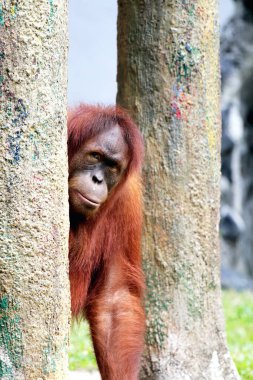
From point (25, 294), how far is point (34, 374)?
22 cm

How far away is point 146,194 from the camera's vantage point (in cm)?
370

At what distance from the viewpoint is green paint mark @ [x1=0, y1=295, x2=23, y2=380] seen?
6.96ft

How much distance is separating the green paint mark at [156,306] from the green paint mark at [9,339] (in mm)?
1605

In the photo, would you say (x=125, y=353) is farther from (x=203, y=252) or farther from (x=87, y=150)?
(x=87, y=150)

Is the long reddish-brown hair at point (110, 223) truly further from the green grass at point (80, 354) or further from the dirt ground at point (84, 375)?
the dirt ground at point (84, 375)

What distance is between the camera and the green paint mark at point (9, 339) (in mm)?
2121

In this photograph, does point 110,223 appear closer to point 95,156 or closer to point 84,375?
point 95,156

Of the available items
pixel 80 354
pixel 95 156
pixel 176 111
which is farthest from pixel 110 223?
pixel 80 354

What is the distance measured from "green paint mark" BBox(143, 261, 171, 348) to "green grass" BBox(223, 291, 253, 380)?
77cm

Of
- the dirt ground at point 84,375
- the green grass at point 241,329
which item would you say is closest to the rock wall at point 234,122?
the green grass at point 241,329

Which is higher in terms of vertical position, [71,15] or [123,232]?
[71,15]

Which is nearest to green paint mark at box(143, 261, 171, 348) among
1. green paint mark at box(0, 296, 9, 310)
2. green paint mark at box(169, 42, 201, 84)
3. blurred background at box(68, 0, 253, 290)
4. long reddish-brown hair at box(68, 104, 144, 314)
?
long reddish-brown hair at box(68, 104, 144, 314)

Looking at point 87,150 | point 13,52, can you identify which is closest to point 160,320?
point 87,150

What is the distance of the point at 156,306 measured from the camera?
3.69 m
